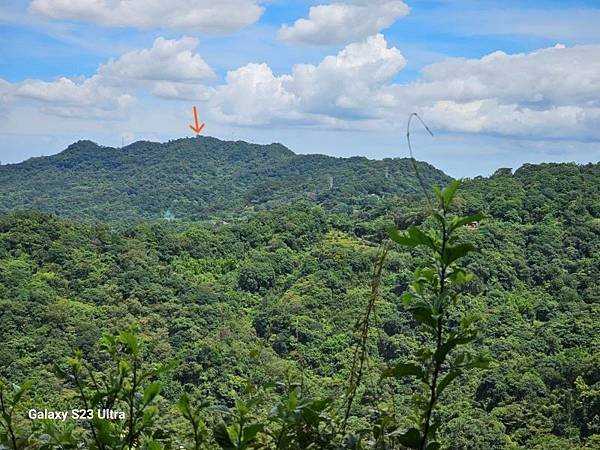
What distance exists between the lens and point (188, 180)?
7675cm

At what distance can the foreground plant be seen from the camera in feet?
2.98

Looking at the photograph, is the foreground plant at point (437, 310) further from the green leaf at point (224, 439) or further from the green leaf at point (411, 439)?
the green leaf at point (224, 439)

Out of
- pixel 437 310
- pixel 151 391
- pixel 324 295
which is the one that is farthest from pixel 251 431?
pixel 324 295

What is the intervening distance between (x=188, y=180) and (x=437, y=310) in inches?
3030

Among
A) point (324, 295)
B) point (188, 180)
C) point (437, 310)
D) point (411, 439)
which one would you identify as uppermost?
point (188, 180)

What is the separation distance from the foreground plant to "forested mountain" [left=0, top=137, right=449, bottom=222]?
50012 mm

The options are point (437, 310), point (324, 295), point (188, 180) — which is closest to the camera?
point (437, 310)

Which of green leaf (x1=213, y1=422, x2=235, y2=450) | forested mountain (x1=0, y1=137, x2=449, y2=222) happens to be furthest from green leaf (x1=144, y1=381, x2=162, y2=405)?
forested mountain (x1=0, y1=137, x2=449, y2=222)

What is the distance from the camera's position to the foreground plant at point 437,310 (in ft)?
2.98

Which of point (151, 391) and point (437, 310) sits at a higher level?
point (437, 310)

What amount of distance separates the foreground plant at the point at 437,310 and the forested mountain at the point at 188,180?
164 ft

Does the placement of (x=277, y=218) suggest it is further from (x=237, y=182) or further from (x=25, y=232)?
(x=237, y=182)

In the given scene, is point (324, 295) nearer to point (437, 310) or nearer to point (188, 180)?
point (437, 310)

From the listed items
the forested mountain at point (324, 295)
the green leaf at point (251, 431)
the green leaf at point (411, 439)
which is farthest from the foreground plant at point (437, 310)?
the forested mountain at point (324, 295)
